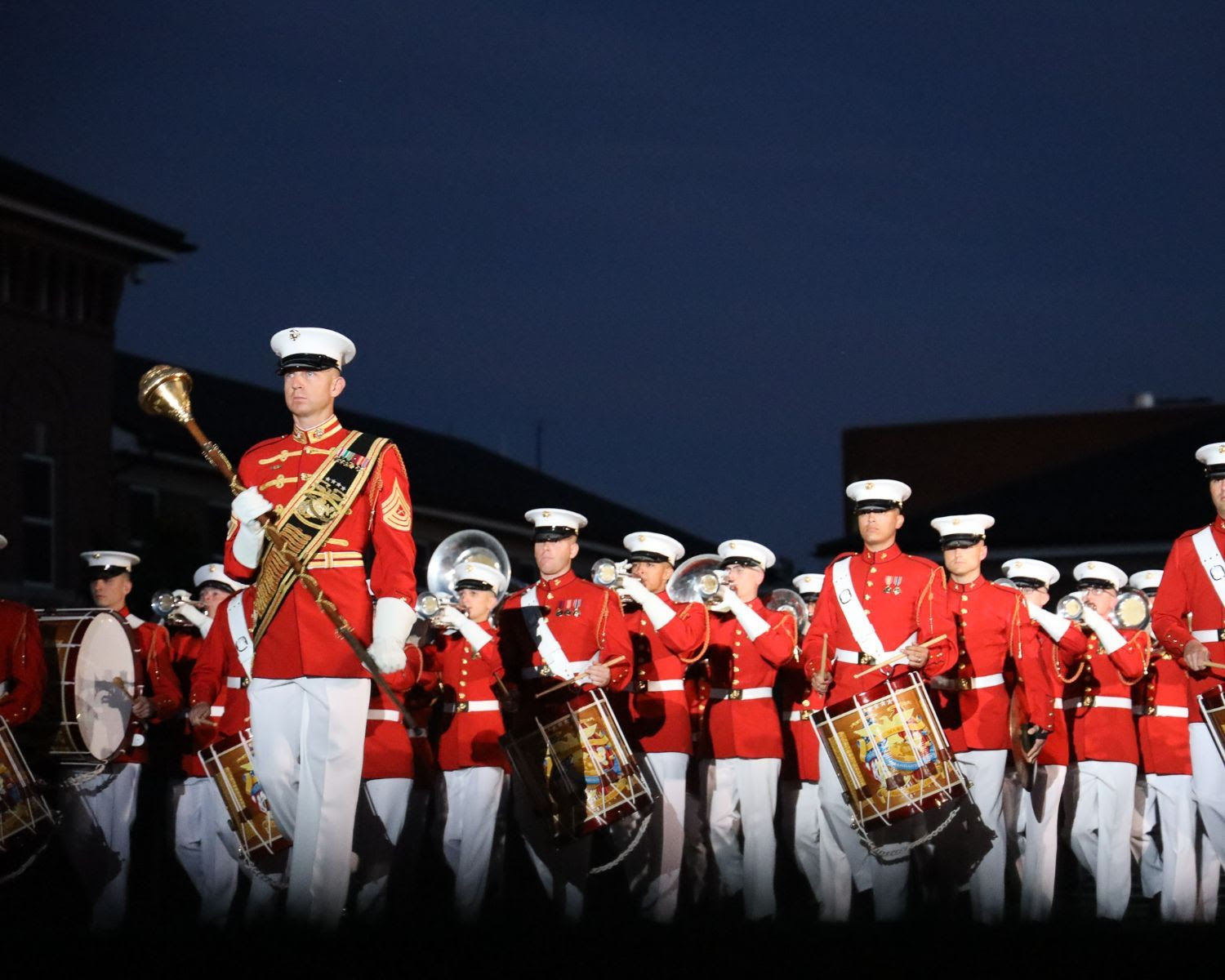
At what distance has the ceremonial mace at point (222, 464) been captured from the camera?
707 centimetres

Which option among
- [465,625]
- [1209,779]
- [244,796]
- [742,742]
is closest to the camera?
[1209,779]

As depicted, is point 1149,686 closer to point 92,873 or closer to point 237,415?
point 92,873

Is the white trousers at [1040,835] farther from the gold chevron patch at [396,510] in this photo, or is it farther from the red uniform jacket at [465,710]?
the gold chevron patch at [396,510]

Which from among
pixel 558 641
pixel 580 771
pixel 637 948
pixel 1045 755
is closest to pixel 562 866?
pixel 558 641

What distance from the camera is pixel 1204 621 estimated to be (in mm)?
9023

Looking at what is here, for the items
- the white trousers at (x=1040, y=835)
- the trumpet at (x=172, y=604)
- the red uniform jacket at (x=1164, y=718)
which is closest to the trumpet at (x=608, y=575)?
the trumpet at (x=172, y=604)

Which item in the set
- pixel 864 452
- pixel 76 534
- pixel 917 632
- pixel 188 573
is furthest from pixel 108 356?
pixel 917 632

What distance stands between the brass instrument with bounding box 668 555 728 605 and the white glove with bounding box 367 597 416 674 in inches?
145

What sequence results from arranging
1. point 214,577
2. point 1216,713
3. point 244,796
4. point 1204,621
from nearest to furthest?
point 1216,713
point 1204,621
point 244,796
point 214,577

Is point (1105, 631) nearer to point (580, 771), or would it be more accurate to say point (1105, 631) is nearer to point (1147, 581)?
point (1147, 581)

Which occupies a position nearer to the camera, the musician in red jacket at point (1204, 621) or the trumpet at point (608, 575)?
the musician in red jacket at point (1204, 621)

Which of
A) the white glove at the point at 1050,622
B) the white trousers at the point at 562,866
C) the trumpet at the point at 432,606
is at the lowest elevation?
the white trousers at the point at 562,866

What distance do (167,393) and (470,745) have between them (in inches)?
183

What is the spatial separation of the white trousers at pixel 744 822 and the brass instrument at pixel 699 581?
109 cm
